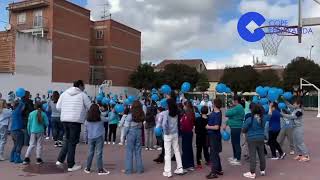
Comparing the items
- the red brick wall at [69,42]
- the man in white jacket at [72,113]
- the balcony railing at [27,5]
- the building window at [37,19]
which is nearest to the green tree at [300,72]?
the red brick wall at [69,42]

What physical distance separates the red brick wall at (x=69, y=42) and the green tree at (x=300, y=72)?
3125 cm

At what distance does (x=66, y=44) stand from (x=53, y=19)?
3.34 m

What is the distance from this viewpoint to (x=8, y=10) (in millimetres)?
51000

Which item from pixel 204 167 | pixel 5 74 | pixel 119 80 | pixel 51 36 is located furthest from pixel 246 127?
pixel 119 80

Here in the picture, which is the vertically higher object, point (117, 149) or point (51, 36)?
point (51, 36)

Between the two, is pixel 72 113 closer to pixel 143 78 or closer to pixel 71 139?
pixel 71 139

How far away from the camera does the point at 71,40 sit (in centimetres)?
5041

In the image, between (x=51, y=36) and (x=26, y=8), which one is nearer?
(x=51, y=36)

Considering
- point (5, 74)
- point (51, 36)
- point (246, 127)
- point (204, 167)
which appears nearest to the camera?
point (246, 127)

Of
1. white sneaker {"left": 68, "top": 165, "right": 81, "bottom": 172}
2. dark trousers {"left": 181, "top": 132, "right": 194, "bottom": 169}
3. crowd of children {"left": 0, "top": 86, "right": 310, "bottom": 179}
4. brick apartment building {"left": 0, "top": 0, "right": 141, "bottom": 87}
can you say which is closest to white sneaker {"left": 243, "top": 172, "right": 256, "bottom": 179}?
crowd of children {"left": 0, "top": 86, "right": 310, "bottom": 179}

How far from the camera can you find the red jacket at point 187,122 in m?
10.2

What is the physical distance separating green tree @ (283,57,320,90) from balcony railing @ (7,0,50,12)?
37.9 m

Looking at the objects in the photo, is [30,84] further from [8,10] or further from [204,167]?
[204,167]

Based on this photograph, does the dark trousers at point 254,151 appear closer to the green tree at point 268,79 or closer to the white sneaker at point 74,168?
the white sneaker at point 74,168
